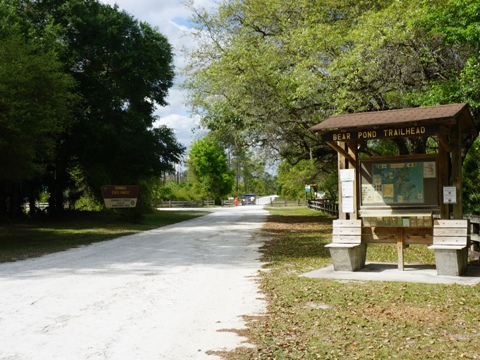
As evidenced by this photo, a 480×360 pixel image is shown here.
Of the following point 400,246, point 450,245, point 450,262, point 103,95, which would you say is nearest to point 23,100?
point 103,95

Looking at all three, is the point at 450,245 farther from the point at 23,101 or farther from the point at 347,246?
the point at 23,101

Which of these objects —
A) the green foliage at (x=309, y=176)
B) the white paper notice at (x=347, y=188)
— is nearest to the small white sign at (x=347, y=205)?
the white paper notice at (x=347, y=188)

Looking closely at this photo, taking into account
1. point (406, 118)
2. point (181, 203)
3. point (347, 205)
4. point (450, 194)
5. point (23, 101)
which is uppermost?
point (23, 101)

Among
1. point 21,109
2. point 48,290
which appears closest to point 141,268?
point 48,290

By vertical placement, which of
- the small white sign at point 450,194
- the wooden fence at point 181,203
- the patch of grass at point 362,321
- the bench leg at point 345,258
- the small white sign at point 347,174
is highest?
the small white sign at point 347,174

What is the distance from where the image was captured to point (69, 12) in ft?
101

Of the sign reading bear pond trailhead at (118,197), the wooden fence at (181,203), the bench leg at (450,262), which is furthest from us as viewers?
the wooden fence at (181,203)

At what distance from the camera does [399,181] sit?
11156 millimetres

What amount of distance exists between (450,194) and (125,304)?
6.62 m

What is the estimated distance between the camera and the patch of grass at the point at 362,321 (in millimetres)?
5586

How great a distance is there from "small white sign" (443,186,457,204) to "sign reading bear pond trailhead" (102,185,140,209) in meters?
22.5

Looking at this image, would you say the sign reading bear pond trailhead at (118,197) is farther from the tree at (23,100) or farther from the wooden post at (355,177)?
the wooden post at (355,177)

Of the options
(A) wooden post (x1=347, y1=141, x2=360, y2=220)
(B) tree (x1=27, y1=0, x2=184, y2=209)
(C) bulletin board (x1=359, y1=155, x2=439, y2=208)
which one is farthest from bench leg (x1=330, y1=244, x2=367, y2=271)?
(B) tree (x1=27, y1=0, x2=184, y2=209)

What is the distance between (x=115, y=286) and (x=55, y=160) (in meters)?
26.3
